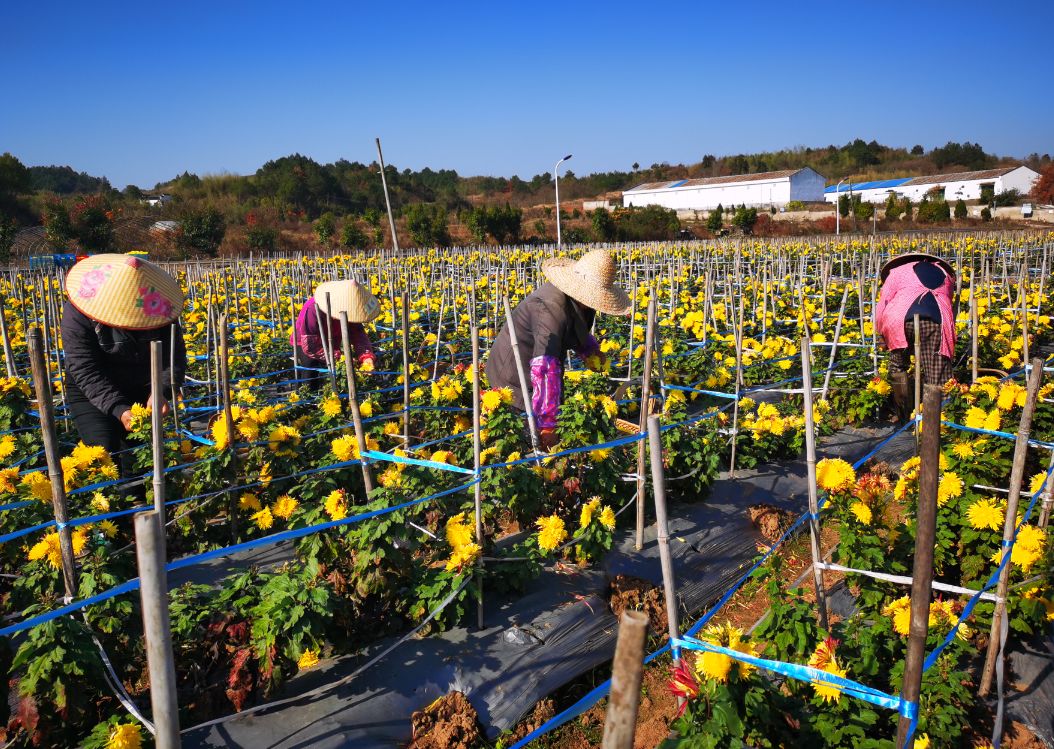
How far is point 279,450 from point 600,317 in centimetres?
695

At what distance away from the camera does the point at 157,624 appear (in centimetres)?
146

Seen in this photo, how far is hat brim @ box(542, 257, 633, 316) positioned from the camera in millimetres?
4422

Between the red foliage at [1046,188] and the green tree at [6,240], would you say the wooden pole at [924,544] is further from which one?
the red foliage at [1046,188]

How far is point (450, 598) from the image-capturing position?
295 cm

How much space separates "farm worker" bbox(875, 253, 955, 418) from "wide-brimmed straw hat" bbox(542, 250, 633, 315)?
2.60 m

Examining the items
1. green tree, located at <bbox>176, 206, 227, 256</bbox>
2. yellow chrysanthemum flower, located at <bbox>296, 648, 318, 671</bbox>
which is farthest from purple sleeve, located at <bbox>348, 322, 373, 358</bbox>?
green tree, located at <bbox>176, 206, 227, 256</bbox>

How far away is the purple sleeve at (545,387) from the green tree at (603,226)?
3580cm

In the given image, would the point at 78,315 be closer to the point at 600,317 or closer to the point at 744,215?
the point at 600,317

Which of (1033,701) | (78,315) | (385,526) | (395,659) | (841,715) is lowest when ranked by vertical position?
(1033,701)

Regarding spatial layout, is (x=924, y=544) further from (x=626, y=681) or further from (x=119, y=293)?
(x=119, y=293)

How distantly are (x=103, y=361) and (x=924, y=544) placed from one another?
4.45m

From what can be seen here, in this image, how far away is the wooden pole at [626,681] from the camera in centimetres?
102

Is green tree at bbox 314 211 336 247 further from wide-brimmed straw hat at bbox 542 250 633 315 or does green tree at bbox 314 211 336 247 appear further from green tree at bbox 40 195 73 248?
wide-brimmed straw hat at bbox 542 250 633 315

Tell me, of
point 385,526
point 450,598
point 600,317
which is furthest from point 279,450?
point 600,317
